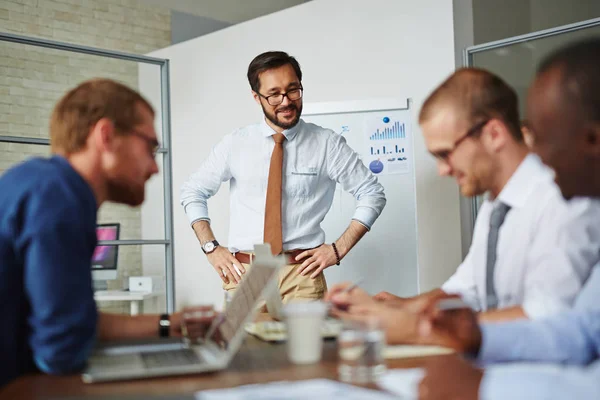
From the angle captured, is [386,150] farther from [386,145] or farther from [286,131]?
[286,131]

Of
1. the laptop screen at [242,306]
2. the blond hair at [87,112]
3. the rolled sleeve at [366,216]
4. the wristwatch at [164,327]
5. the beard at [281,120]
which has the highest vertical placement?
the beard at [281,120]

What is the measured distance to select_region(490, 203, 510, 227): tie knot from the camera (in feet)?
5.64

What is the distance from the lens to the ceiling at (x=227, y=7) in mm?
7203

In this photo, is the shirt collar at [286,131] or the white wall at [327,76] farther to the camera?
the white wall at [327,76]

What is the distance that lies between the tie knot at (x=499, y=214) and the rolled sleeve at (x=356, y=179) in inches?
68.0

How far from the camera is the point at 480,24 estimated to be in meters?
4.73

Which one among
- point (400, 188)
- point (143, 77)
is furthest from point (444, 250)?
point (143, 77)

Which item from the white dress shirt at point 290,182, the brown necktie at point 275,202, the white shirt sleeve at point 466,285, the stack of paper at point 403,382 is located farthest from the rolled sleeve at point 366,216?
the stack of paper at point 403,382

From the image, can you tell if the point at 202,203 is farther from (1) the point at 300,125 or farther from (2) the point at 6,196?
(2) the point at 6,196

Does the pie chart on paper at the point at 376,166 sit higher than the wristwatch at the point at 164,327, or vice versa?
the pie chart on paper at the point at 376,166

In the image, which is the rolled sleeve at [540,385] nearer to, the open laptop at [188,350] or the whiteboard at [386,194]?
the open laptop at [188,350]

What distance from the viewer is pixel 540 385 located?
0.95 metres

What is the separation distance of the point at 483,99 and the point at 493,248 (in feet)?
1.24

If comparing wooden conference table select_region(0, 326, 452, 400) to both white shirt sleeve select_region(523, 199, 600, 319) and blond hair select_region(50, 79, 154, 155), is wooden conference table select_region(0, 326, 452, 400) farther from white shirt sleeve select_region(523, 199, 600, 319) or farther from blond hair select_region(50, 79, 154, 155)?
blond hair select_region(50, 79, 154, 155)
